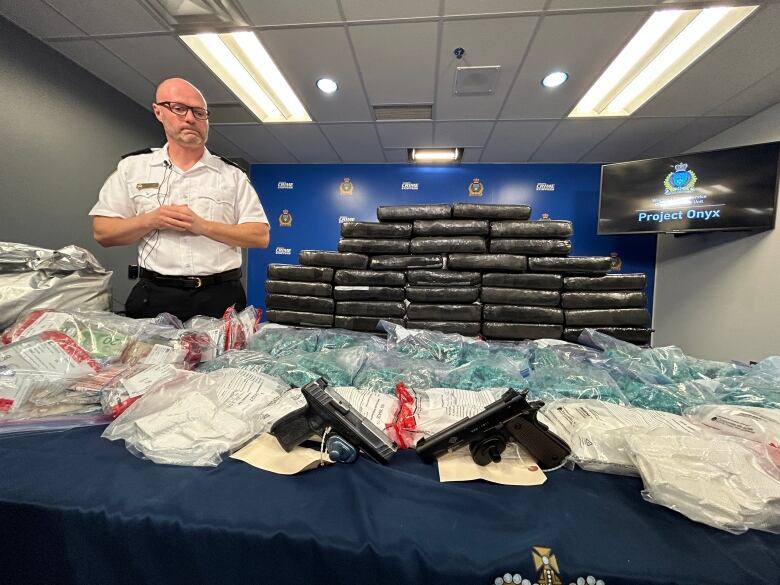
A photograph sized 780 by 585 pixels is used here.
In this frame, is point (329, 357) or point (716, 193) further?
point (716, 193)

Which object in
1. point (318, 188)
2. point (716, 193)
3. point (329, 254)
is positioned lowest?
point (329, 254)

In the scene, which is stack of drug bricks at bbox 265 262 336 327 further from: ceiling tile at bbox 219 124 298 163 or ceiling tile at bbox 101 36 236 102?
ceiling tile at bbox 219 124 298 163

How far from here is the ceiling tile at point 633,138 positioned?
3061 millimetres

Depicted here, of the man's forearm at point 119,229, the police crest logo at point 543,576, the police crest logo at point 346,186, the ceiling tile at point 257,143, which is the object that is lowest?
the police crest logo at point 543,576

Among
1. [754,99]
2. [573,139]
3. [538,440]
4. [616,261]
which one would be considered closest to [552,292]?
[538,440]

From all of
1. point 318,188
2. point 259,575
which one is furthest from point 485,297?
point 318,188

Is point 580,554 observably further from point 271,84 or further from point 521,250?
point 271,84

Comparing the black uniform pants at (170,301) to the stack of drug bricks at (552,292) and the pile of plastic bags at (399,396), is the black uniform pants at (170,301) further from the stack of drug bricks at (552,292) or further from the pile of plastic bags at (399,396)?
the stack of drug bricks at (552,292)

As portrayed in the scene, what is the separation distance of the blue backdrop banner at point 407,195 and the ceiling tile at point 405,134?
0.63 meters

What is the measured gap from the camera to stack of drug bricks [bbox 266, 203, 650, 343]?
6.04 ft

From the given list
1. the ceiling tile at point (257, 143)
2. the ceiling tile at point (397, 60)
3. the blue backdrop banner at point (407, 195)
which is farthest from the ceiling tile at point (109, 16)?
the blue backdrop banner at point (407, 195)

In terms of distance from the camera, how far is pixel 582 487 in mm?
540

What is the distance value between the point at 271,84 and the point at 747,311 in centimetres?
496

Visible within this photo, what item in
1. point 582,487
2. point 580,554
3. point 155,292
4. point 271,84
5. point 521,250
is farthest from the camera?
point 271,84
